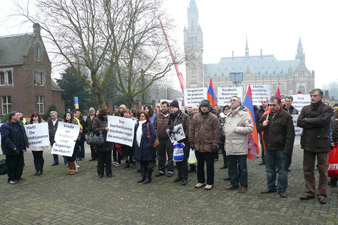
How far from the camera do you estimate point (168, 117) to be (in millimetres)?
7250

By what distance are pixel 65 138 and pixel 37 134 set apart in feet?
2.73

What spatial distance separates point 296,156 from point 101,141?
6997 mm

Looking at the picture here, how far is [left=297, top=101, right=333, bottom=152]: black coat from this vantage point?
4996 mm

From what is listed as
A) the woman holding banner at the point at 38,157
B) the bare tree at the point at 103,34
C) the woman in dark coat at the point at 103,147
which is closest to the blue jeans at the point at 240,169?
the woman in dark coat at the point at 103,147

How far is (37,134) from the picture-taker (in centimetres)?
807

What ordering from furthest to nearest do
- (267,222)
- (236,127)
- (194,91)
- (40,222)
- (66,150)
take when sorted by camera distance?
(194,91)
(66,150)
(236,127)
(40,222)
(267,222)

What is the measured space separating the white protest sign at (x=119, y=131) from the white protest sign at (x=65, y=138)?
118 centimetres

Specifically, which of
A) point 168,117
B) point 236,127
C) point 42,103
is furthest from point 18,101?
point 236,127

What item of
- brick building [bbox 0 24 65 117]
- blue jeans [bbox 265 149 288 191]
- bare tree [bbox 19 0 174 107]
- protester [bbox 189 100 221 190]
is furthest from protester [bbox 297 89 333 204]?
brick building [bbox 0 24 65 117]

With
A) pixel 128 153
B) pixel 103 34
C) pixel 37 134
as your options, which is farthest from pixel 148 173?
pixel 103 34

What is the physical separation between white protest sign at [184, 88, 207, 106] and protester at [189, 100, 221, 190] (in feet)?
14.5

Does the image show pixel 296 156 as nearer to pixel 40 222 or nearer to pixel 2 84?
pixel 40 222

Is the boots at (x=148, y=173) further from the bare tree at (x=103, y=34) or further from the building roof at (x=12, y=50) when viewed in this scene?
the building roof at (x=12, y=50)

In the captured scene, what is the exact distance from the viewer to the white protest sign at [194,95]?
1055 cm
